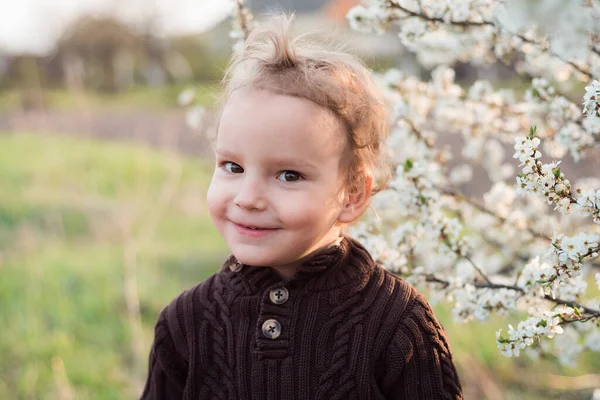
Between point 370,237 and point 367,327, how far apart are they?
534 millimetres

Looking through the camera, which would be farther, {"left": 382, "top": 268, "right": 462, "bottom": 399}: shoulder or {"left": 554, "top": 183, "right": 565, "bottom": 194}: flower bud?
{"left": 382, "top": 268, "right": 462, "bottom": 399}: shoulder

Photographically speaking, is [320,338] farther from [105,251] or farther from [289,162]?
[105,251]

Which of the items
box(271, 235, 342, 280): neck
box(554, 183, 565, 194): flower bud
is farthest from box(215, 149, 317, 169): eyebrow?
box(554, 183, 565, 194): flower bud

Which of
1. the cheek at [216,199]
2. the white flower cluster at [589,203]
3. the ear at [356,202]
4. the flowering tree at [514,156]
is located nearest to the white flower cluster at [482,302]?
the flowering tree at [514,156]

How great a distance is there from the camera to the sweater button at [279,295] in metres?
1.58

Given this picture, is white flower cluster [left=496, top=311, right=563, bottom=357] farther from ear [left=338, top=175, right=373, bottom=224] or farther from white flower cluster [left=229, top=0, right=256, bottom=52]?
white flower cluster [left=229, top=0, right=256, bottom=52]

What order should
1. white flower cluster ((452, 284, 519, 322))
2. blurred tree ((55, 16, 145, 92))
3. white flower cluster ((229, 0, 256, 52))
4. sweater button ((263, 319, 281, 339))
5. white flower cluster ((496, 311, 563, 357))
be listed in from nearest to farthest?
white flower cluster ((496, 311, 563, 357)), sweater button ((263, 319, 281, 339)), white flower cluster ((452, 284, 519, 322)), white flower cluster ((229, 0, 256, 52)), blurred tree ((55, 16, 145, 92))

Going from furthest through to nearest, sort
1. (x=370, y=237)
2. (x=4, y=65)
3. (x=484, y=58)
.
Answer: (x=4, y=65) < (x=484, y=58) < (x=370, y=237)

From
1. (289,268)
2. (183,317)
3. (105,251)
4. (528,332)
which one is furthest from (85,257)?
(528,332)

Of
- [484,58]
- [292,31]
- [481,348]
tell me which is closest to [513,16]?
[292,31]

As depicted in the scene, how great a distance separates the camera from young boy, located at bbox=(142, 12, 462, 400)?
148 centimetres

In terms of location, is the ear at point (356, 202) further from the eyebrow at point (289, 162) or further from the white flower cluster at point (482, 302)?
the white flower cluster at point (482, 302)

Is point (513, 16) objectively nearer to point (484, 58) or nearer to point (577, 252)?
point (577, 252)

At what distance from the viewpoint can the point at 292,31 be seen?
1722mm
